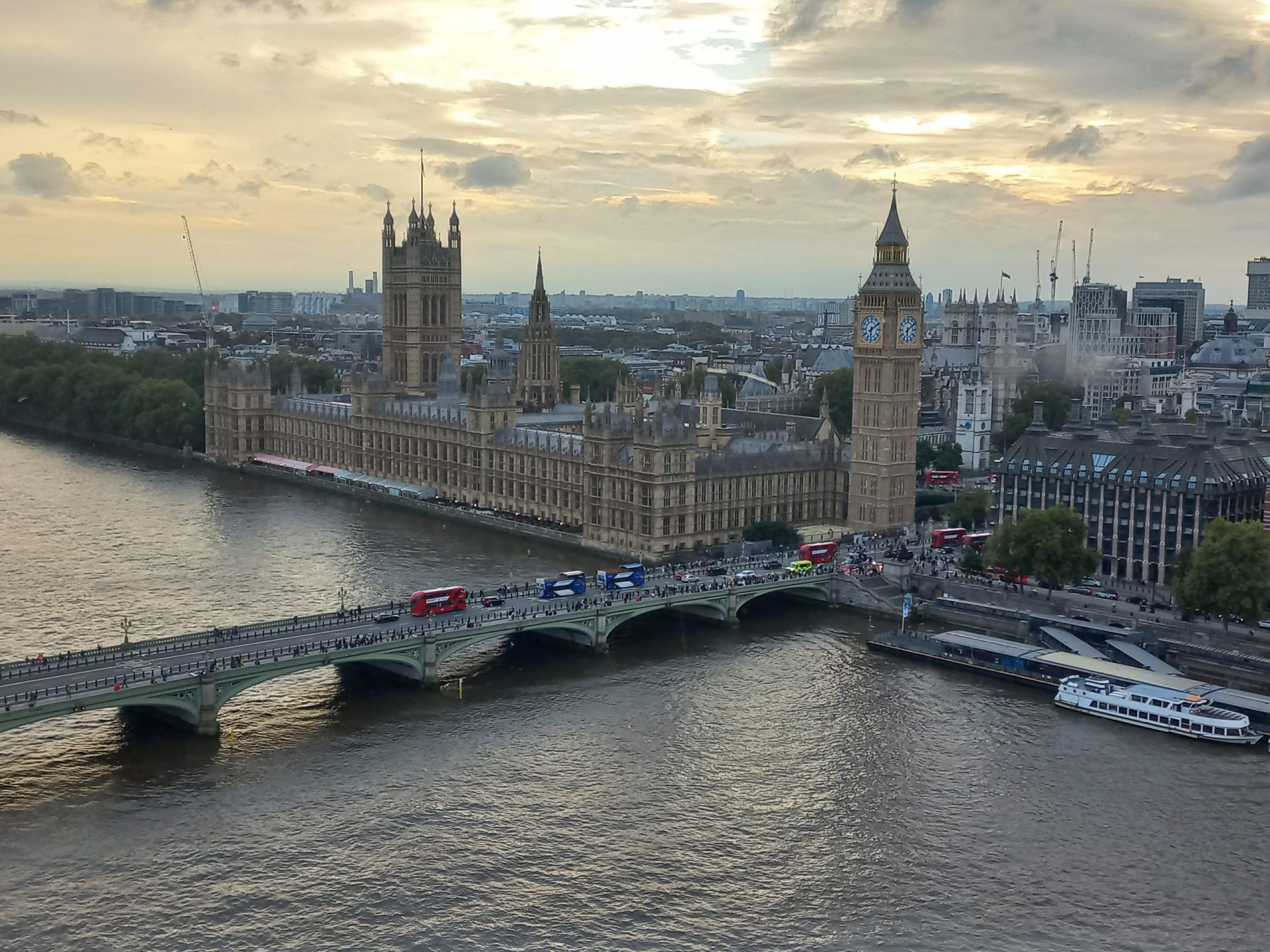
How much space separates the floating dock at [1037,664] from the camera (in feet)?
235

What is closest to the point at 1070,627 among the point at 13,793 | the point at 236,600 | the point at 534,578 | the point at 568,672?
the point at 568,672

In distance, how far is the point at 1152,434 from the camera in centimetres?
10238

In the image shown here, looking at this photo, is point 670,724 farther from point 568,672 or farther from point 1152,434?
point 1152,434

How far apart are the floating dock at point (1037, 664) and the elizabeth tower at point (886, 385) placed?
2919 centimetres

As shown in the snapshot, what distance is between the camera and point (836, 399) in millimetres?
171250

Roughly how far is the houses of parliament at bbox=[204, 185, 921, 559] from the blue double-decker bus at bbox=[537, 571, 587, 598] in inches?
754

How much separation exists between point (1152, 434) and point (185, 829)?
74252 mm

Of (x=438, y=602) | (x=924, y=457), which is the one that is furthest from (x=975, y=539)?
(x=438, y=602)

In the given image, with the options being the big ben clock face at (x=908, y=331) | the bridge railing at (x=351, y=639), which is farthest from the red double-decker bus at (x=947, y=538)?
the bridge railing at (x=351, y=639)

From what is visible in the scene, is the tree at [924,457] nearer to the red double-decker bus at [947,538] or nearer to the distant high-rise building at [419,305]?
the red double-decker bus at [947,538]

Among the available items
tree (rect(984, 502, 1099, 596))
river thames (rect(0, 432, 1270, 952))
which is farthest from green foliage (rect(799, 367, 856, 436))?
river thames (rect(0, 432, 1270, 952))

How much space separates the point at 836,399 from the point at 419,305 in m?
51.4

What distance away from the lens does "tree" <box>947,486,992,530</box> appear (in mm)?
112938

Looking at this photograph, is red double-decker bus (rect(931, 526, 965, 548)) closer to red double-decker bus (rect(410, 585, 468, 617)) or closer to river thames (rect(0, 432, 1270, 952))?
river thames (rect(0, 432, 1270, 952))
